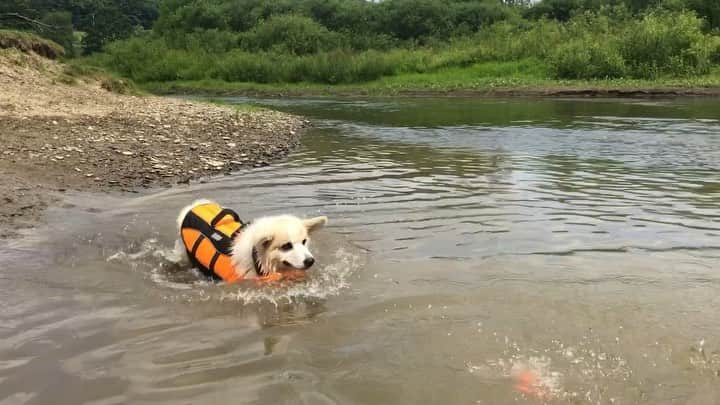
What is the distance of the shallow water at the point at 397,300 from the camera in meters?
3.93

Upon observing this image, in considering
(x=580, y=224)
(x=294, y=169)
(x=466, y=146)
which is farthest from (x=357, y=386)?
(x=466, y=146)

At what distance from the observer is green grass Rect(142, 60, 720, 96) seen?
107ft

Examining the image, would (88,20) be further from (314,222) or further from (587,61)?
(314,222)

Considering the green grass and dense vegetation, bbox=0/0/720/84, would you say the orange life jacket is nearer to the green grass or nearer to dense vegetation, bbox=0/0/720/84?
the green grass

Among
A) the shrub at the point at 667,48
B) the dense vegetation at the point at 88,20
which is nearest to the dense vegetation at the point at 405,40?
the shrub at the point at 667,48

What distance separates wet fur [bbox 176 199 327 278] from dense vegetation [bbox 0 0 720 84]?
3467 cm

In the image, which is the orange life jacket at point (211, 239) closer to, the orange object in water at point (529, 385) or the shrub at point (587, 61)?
the orange object in water at point (529, 385)

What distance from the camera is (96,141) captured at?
453 inches

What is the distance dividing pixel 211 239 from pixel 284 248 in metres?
1.03

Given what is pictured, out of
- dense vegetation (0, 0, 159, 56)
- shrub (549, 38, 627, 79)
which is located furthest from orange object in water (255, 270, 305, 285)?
dense vegetation (0, 0, 159, 56)

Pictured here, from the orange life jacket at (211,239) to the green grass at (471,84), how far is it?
2903 centimetres

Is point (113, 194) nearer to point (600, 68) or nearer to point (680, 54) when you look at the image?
point (600, 68)

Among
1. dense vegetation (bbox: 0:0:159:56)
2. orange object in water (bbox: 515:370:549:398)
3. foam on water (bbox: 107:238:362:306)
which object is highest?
dense vegetation (bbox: 0:0:159:56)

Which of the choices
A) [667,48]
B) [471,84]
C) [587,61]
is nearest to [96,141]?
[471,84]
